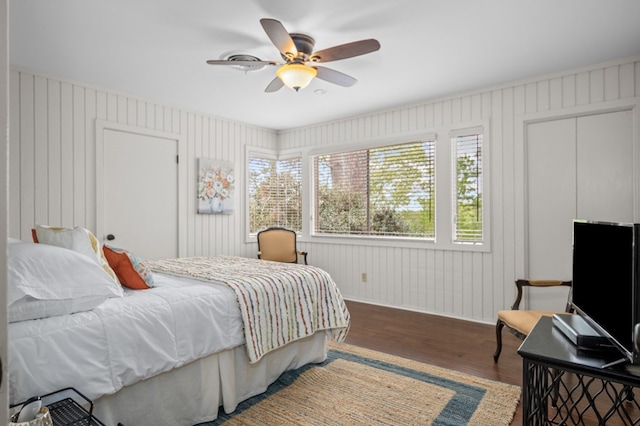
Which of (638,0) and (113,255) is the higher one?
(638,0)

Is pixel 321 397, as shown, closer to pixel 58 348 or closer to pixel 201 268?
A: pixel 201 268

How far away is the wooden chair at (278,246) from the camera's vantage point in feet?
16.4

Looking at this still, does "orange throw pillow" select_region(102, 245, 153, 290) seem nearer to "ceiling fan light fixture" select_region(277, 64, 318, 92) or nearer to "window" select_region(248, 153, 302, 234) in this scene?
"ceiling fan light fixture" select_region(277, 64, 318, 92)

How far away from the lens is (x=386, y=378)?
263 centimetres

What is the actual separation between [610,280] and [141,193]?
4157 millimetres

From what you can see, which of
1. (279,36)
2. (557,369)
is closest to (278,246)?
(279,36)

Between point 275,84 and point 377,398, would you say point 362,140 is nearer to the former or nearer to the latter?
point 275,84

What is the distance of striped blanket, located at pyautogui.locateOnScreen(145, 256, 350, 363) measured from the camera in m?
2.25

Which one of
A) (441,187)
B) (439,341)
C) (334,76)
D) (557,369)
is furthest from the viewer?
(441,187)

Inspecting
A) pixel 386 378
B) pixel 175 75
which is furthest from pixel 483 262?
pixel 175 75

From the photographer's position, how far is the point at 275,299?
7.89 ft

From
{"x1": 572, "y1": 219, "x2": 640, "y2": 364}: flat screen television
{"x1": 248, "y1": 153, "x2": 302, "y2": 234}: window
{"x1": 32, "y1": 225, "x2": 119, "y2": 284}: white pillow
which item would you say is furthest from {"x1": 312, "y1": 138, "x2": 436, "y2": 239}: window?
{"x1": 32, "y1": 225, "x2": 119, "y2": 284}: white pillow

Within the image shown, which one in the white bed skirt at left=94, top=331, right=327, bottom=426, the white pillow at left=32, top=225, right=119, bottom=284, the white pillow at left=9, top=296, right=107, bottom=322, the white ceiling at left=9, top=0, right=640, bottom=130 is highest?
the white ceiling at left=9, top=0, right=640, bottom=130

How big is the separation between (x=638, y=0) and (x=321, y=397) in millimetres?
3157
